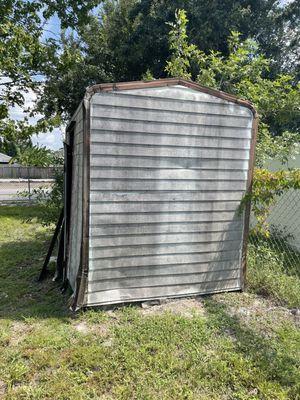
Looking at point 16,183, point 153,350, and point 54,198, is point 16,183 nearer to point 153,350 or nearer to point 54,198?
point 54,198

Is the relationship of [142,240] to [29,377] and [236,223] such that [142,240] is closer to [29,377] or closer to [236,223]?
[236,223]

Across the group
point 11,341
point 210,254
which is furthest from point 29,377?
point 210,254

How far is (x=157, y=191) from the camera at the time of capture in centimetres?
321

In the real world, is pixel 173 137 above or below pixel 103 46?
below

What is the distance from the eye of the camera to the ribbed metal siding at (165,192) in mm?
3004

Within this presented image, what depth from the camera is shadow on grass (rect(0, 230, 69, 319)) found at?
3.19 metres

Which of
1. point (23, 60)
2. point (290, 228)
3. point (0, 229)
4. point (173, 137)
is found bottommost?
point (0, 229)

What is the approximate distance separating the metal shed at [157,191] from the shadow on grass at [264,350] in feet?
1.86

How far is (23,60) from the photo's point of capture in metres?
5.38

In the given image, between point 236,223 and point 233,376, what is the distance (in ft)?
5.55

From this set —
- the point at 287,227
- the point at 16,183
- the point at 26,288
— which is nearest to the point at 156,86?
the point at 26,288

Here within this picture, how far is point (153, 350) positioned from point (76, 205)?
1.63 m

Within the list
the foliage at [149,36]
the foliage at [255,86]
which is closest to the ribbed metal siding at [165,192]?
the foliage at [255,86]

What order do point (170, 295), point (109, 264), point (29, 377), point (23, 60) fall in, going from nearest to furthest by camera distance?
point (29, 377)
point (109, 264)
point (170, 295)
point (23, 60)
